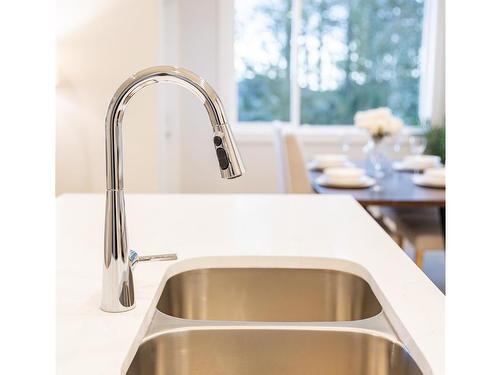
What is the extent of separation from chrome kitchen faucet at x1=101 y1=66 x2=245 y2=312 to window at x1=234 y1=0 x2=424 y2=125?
16.4 ft

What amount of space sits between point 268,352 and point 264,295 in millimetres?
348

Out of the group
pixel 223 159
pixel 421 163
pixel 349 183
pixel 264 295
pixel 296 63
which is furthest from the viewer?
pixel 296 63

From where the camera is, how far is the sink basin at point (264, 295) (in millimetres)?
1262

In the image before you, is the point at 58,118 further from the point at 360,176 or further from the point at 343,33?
the point at 343,33

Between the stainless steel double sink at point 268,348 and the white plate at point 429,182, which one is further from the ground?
the white plate at point 429,182

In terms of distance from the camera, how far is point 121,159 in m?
0.85

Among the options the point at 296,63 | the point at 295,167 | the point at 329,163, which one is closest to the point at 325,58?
the point at 296,63

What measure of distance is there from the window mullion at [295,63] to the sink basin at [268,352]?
196 inches

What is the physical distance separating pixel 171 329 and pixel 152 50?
11.2ft

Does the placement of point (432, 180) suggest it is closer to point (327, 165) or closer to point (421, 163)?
point (421, 163)

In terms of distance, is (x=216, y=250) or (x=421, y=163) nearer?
(x=216, y=250)

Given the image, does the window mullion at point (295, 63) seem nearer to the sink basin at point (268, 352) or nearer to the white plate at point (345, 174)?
the white plate at point (345, 174)

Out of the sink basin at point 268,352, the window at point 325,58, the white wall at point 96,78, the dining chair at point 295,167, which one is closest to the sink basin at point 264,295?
the sink basin at point 268,352

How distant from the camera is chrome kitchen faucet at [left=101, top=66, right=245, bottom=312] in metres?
0.78
